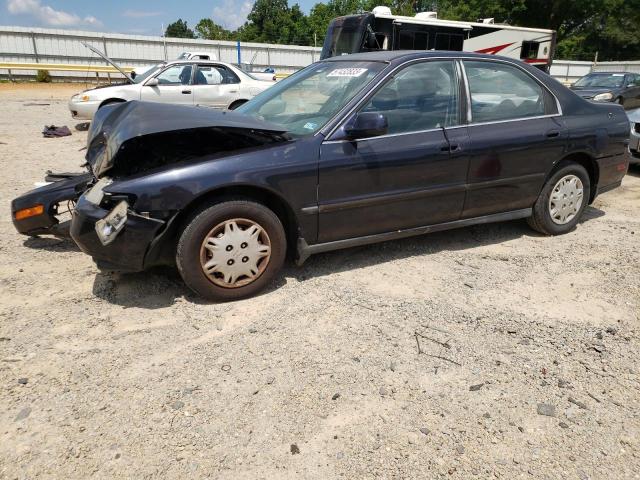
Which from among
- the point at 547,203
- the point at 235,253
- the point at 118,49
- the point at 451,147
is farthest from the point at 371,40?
the point at 118,49

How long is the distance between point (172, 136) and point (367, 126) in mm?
1301

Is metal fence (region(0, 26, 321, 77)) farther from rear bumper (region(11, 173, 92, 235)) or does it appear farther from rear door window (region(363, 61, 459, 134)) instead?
rear door window (region(363, 61, 459, 134))

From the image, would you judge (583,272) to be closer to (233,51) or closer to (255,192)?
(255,192)

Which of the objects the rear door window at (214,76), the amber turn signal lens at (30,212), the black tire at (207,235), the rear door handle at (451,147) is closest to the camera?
the black tire at (207,235)

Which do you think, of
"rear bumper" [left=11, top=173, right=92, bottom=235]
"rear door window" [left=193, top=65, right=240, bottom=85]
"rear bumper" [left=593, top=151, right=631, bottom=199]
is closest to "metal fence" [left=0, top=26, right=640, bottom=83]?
"rear door window" [left=193, top=65, right=240, bottom=85]

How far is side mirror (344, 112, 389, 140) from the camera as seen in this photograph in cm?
339

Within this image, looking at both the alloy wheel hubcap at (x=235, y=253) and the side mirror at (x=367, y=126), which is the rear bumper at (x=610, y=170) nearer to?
the side mirror at (x=367, y=126)

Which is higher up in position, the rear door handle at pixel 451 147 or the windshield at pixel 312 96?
the windshield at pixel 312 96

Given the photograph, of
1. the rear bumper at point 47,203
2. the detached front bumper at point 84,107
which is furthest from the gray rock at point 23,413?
the detached front bumper at point 84,107

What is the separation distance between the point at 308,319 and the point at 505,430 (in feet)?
4.50

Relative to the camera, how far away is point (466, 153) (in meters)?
3.97

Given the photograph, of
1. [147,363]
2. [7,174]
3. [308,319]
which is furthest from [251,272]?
[7,174]

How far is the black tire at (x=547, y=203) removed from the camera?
179 inches

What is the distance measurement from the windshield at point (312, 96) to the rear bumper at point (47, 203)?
1.55m
